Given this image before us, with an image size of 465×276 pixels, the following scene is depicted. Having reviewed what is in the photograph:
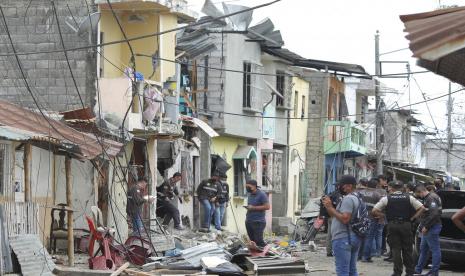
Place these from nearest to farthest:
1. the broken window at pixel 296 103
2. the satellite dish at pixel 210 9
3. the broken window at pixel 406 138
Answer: the satellite dish at pixel 210 9, the broken window at pixel 296 103, the broken window at pixel 406 138

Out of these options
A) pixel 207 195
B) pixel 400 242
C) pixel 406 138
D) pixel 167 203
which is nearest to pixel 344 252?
pixel 400 242

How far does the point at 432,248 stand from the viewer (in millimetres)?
17484

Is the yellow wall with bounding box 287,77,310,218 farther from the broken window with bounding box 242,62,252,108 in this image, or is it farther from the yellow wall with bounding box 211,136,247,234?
the broken window with bounding box 242,62,252,108

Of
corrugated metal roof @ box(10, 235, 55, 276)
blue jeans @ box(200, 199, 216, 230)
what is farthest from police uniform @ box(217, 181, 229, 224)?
corrugated metal roof @ box(10, 235, 55, 276)

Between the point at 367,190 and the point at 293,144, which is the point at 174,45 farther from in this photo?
the point at 293,144

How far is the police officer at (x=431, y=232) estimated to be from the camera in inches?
682

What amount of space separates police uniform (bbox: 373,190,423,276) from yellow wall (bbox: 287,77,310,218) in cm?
2701

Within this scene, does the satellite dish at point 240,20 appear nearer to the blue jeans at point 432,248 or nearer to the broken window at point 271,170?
the broken window at point 271,170

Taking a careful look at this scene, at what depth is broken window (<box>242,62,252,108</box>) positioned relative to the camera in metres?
37.9

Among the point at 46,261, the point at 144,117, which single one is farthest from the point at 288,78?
the point at 46,261

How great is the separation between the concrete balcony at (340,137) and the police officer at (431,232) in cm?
3107

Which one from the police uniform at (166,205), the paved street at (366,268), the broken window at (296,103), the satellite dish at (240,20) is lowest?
the paved street at (366,268)

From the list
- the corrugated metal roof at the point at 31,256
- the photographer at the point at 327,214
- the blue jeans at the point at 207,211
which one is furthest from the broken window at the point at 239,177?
the corrugated metal roof at the point at 31,256

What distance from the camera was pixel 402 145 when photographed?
69438 mm
